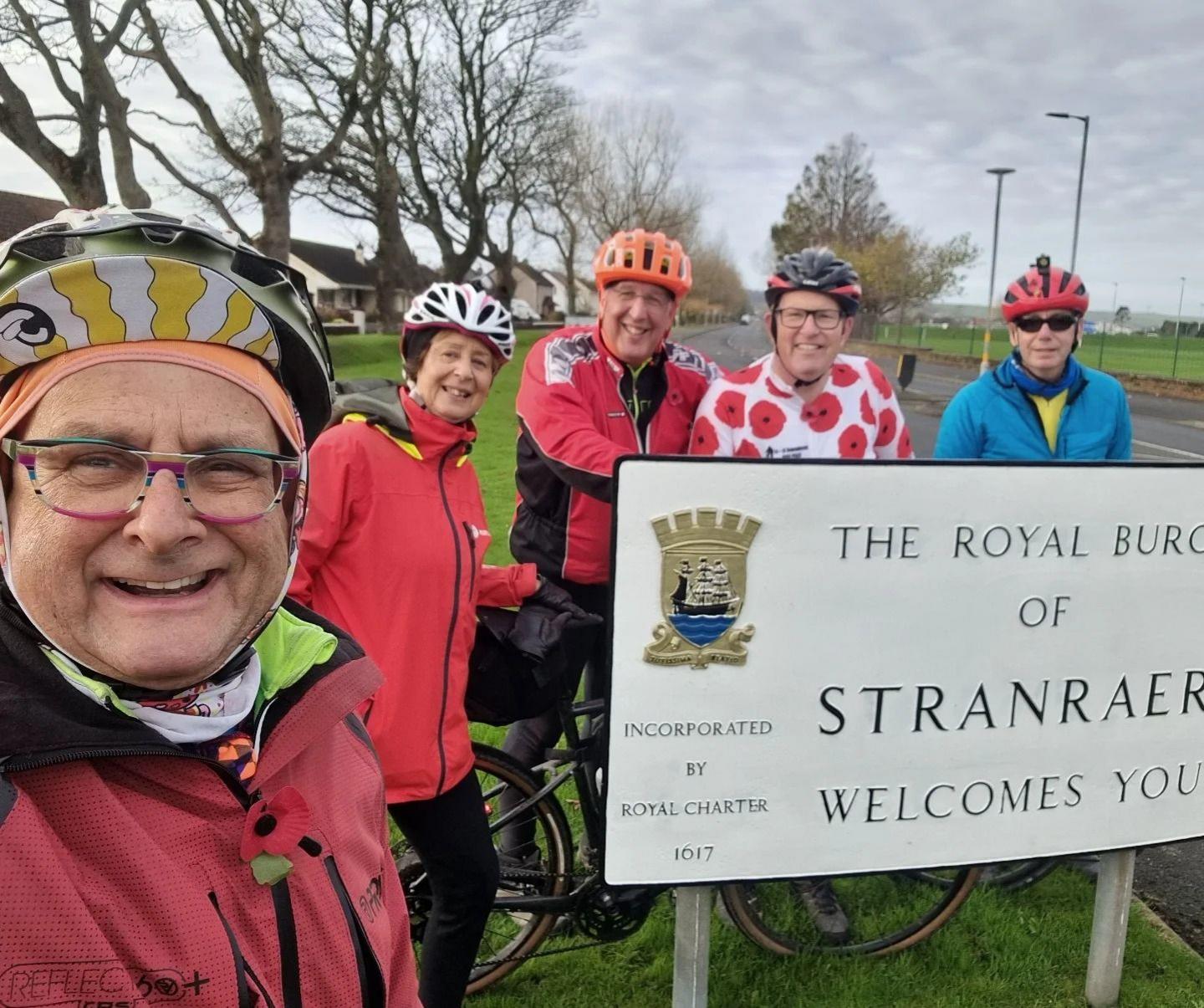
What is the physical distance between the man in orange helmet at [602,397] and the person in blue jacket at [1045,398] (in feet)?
3.43

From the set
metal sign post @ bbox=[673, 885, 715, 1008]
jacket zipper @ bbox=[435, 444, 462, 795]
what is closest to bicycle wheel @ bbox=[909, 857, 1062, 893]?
metal sign post @ bbox=[673, 885, 715, 1008]

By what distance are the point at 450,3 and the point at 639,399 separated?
27662 millimetres

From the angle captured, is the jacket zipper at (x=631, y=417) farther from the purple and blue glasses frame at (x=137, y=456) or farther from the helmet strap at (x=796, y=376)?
the purple and blue glasses frame at (x=137, y=456)

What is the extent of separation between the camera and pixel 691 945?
88.9 inches

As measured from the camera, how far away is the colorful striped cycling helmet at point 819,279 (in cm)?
269

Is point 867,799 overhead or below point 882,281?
below

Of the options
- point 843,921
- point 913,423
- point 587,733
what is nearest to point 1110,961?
point 843,921

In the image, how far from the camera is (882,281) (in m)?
40.9

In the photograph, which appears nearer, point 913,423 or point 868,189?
point 913,423

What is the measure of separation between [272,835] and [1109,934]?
259 cm

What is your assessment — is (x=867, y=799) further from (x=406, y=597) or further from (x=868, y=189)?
(x=868, y=189)

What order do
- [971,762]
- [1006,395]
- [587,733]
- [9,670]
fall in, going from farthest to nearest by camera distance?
[1006,395]
[587,733]
[971,762]
[9,670]

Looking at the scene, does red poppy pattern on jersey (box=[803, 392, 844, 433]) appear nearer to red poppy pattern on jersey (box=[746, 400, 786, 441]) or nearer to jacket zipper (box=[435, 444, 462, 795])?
red poppy pattern on jersey (box=[746, 400, 786, 441])

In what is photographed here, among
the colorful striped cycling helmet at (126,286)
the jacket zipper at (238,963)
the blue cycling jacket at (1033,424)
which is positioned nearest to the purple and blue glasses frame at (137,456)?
the colorful striped cycling helmet at (126,286)
